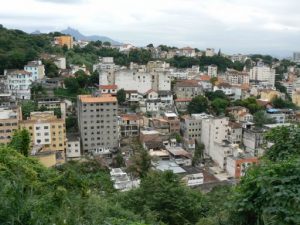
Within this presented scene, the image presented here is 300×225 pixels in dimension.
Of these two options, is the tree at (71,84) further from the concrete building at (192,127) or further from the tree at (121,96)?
the concrete building at (192,127)

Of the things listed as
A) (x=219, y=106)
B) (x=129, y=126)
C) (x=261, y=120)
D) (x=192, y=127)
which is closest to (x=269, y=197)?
(x=192, y=127)

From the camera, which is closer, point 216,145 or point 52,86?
point 216,145

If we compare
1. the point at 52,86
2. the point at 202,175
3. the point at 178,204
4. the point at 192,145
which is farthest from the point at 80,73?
the point at 178,204

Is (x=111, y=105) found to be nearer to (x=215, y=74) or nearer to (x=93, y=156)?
(x=93, y=156)

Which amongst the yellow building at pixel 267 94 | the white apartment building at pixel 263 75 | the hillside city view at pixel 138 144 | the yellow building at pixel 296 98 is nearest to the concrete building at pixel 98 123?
the hillside city view at pixel 138 144

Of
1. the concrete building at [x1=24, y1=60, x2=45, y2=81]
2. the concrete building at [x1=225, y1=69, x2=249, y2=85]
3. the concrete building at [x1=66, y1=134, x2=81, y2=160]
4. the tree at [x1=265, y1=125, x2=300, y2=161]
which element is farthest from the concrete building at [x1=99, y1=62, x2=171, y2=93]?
the tree at [x1=265, y1=125, x2=300, y2=161]

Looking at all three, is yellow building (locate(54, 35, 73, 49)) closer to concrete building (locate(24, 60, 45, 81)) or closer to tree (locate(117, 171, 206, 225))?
concrete building (locate(24, 60, 45, 81))
